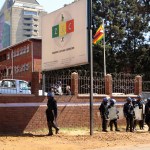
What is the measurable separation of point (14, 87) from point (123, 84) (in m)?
6.37

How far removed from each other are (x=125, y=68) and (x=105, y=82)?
29.8m

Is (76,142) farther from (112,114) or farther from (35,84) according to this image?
(112,114)

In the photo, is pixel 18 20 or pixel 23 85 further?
pixel 18 20

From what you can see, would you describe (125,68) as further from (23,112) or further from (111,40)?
(23,112)

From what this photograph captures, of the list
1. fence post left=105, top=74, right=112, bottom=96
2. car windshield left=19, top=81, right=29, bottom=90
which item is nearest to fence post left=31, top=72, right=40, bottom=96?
car windshield left=19, top=81, right=29, bottom=90

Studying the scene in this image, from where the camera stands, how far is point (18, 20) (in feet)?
445

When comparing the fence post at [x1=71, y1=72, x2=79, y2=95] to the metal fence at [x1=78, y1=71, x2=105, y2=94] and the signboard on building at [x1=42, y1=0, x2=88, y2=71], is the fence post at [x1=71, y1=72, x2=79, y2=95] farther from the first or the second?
the signboard on building at [x1=42, y1=0, x2=88, y2=71]

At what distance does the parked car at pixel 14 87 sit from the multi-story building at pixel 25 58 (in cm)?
2650

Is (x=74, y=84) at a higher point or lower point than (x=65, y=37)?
lower

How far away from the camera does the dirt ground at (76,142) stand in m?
13.7

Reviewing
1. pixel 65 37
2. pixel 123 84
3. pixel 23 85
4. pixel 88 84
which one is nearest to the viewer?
pixel 65 37

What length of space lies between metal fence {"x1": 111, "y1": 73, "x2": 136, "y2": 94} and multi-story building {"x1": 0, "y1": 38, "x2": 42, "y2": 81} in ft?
88.6

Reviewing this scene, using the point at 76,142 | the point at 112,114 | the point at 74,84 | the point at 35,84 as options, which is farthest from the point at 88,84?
the point at 76,142

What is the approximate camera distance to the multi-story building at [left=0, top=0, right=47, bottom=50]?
130500 mm
